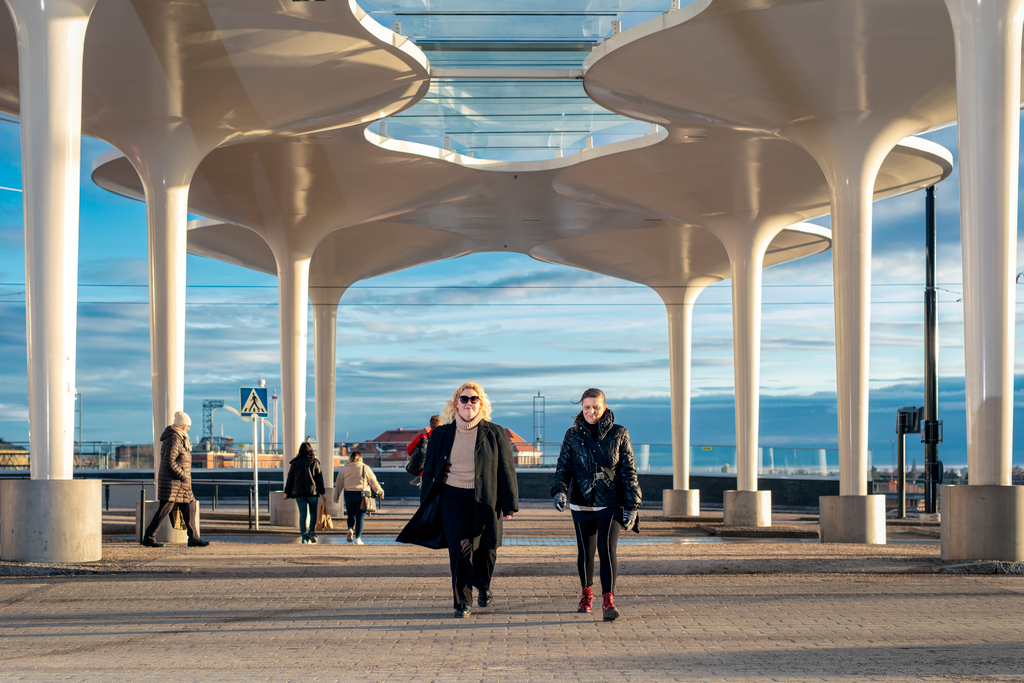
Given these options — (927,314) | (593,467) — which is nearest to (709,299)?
(927,314)

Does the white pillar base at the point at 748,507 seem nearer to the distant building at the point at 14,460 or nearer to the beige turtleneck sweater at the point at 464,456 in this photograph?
the beige turtleneck sweater at the point at 464,456

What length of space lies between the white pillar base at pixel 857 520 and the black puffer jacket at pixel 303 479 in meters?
8.07

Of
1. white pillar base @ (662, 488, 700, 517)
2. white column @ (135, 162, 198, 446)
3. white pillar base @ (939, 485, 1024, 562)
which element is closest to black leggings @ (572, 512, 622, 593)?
white pillar base @ (939, 485, 1024, 562)

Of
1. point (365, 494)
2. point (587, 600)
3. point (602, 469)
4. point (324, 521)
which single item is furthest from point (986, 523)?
point (324, 521)

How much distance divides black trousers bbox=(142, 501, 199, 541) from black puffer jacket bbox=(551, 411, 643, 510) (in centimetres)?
780

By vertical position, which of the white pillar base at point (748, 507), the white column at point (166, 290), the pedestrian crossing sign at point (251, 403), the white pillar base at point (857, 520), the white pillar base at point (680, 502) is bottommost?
the white pillar base at point (680, 502)

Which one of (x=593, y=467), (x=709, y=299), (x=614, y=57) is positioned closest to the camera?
(x=593, y=467)

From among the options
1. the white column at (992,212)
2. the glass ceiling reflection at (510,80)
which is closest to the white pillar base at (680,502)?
the glass ceiling reflection at (510,80)

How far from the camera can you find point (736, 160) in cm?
2109

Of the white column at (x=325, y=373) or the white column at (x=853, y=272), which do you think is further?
the white column at (x=325, y=373)

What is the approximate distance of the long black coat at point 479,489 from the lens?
25.8 ft

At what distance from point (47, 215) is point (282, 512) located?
1182 cm

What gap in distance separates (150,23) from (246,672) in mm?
10924

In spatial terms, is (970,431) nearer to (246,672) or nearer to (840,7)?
(840,7)
